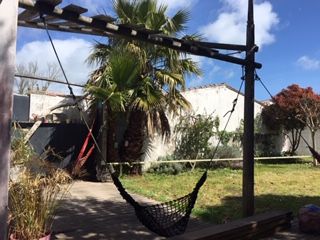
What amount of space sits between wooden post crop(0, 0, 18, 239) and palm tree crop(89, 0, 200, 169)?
7778 millimetres

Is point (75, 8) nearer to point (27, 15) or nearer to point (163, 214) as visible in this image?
point (27, 15)

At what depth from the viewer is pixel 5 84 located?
3523 mm

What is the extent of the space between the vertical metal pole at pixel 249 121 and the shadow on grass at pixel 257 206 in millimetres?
914

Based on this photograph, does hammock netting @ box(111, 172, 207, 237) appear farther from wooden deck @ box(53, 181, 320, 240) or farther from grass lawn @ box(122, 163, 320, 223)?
grass lawn @ box(122, 163, 320, 223)

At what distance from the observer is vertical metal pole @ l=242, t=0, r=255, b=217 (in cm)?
662

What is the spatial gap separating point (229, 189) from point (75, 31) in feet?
22.6

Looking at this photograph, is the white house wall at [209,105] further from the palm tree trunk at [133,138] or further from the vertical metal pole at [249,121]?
the vertical metal pole at [249,121]

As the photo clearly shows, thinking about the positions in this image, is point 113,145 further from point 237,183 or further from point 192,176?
point 237,183

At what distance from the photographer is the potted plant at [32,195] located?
14.9 ft

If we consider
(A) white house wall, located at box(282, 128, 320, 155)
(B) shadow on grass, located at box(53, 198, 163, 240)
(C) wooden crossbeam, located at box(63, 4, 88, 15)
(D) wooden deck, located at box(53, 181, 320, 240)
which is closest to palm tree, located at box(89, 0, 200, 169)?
(D) wooden deck, located at box(53, 181, 320, 240)

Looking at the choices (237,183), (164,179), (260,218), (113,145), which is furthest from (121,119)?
(260,218)

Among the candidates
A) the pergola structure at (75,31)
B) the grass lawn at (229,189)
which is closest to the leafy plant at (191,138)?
the grass lawn at (229,189)

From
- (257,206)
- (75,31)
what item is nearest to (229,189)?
(257,206)

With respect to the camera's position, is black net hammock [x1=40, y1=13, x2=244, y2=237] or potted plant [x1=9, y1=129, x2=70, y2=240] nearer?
potted plant [x1=9, y1=129, x2=70, y2=240]
